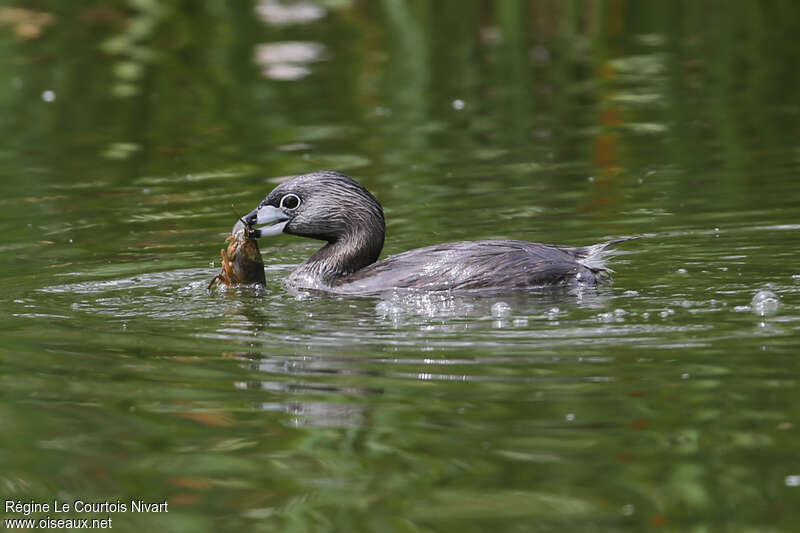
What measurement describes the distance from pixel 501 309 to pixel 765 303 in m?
1.36

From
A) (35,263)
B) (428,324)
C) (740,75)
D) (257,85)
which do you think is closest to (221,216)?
(35,263)

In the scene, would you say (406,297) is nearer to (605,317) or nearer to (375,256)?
(375,256)

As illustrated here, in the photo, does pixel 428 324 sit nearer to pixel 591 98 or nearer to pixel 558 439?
pixel 558 439

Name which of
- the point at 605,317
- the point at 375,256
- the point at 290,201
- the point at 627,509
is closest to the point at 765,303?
the point at 605,317

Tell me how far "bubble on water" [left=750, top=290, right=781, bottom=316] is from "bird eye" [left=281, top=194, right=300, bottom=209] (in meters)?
3.01

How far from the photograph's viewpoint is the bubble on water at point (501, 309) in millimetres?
→ 7329

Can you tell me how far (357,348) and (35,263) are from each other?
11.4ft

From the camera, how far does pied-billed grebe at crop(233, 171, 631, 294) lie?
316 inches

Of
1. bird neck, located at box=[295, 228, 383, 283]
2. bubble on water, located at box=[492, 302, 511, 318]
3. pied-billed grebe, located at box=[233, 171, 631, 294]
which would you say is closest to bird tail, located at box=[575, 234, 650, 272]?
pied-billed grebe, located at box=[233, 171, 631, 294]

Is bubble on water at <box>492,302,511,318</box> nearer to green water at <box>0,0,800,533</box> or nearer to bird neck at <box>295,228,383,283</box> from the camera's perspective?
green water at <box>0,0,800,533</box>

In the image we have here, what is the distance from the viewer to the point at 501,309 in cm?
746

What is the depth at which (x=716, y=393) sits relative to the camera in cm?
571

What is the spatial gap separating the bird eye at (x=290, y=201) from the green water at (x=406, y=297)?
0.52 metres

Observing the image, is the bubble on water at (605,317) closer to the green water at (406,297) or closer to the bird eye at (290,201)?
the green water at (406,297)
